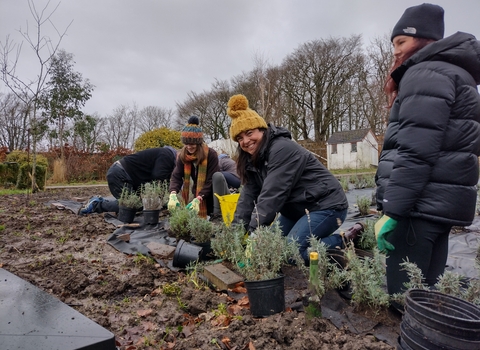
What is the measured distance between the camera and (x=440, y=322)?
105cm

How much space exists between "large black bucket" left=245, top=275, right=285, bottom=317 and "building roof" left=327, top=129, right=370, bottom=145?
22039 mm

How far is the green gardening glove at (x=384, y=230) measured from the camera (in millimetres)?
1677

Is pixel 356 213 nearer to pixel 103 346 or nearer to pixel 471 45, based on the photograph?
pixel 471 45

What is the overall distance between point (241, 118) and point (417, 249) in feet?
4.91

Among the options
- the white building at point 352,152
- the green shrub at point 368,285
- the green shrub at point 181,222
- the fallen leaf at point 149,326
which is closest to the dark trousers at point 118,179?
the green shrub at point 181,222

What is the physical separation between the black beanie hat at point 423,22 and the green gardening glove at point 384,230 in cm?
99

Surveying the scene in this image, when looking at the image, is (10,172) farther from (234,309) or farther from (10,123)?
(10,123)

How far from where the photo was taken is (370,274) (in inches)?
68.0

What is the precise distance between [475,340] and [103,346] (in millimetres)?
1308

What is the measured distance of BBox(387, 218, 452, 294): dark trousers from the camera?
1.66 metres

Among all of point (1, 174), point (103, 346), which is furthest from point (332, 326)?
point (1, 174)

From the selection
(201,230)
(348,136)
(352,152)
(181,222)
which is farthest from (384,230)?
(348,136)

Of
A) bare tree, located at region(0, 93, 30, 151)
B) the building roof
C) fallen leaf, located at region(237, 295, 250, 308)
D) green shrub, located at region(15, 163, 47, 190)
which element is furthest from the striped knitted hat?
bare tree, located at region(0, 93, 30, 151)

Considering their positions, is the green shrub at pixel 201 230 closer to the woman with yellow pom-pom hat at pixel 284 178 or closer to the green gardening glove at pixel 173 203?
the woman with yellow pom-pom hat at pixel 284 178
